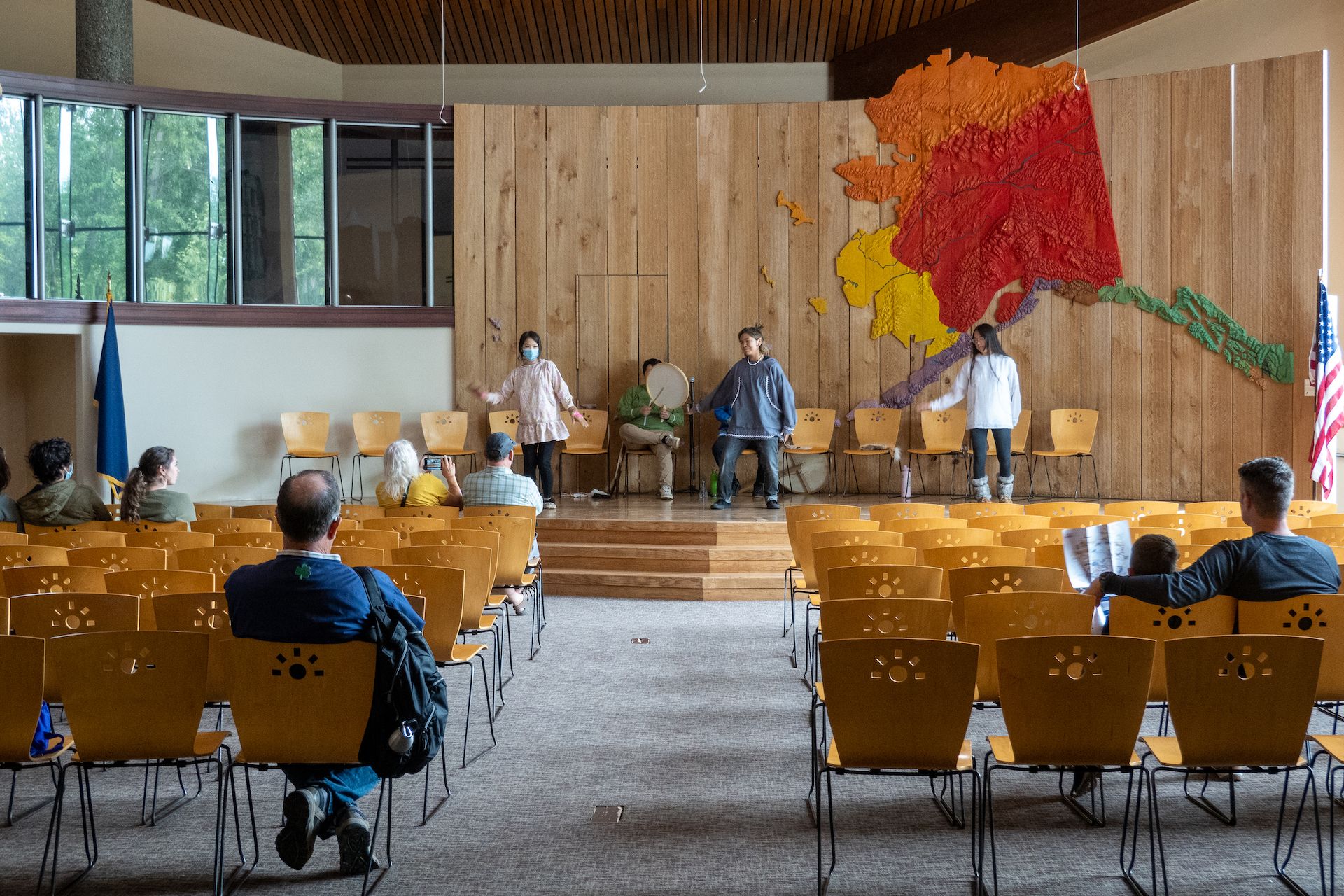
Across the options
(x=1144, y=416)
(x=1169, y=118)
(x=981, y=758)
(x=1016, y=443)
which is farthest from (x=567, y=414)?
(x=981, y=758)

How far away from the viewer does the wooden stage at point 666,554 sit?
795cm

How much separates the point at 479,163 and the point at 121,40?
3.71 meters

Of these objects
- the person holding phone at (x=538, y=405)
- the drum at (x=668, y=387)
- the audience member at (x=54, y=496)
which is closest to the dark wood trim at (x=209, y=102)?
the person holding phone at (x=538, y=405)

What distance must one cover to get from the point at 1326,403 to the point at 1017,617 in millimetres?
7144

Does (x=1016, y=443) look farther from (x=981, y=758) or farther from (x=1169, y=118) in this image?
(x=981, y=758)

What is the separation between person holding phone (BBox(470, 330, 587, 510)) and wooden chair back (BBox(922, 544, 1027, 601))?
505 centimetres

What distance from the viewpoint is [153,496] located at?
5.85m

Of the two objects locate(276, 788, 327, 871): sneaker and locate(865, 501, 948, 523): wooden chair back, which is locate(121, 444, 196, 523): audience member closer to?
locate(276, 788, 327, 871): sneaker

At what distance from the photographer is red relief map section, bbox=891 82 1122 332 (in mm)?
10453

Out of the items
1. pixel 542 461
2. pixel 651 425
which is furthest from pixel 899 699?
pixel 651 425

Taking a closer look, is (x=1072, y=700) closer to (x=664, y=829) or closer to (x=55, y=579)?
(x=664, y=829)

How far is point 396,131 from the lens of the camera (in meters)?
11.3

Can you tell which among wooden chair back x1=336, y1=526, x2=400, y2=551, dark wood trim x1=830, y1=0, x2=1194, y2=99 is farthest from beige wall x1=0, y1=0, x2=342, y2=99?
wooden chair back x1=336, y1=526, x2=400, y2=551

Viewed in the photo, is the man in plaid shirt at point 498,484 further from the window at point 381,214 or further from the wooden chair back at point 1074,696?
the window at point 381,214
